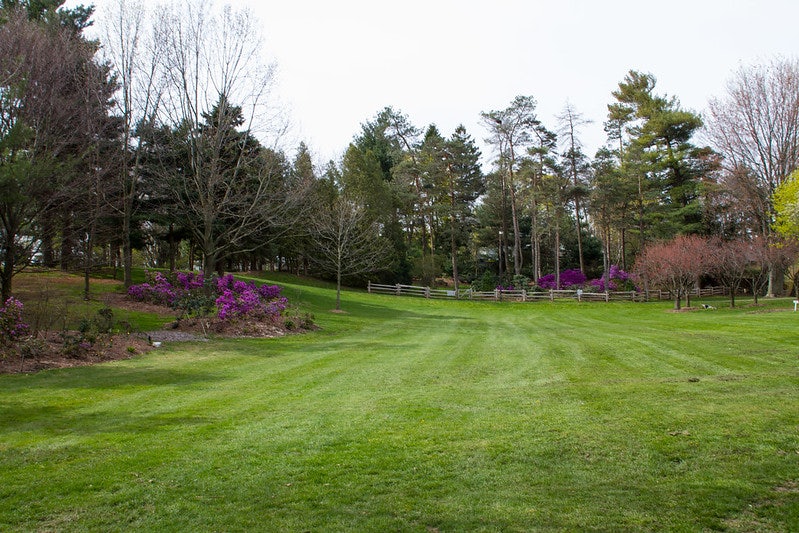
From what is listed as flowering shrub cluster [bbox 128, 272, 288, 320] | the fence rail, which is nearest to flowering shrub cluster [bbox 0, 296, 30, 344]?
flowering shrub cluster [bbox 128, 272, 288, 320]

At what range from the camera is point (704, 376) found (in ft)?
27.4

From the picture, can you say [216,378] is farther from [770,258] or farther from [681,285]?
[770,258]

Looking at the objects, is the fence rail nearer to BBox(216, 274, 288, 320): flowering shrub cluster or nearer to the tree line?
the tree line

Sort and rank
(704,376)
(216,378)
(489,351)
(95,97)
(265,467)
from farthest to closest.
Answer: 1. (95,97)
2. (489,351)
3. (216,378)
4. (704,376)
5. (265,467)

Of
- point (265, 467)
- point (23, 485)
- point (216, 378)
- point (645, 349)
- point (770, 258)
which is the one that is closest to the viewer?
point (23, 485)

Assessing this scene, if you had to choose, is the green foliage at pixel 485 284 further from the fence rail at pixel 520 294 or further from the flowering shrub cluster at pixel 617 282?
the flowering shrub cluster at pixel 617 282

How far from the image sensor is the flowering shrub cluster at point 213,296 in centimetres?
1608

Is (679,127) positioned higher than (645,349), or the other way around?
(679,127)

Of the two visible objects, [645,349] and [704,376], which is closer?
[704,376]

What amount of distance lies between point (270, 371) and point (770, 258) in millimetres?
31593

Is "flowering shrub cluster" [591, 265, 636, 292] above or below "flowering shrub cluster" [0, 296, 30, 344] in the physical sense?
above

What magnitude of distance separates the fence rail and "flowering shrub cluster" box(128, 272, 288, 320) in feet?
64.8

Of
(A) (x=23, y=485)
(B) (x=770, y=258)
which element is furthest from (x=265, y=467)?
(B) (x=770, y=258)

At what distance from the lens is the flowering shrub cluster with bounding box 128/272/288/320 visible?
16.1 m
